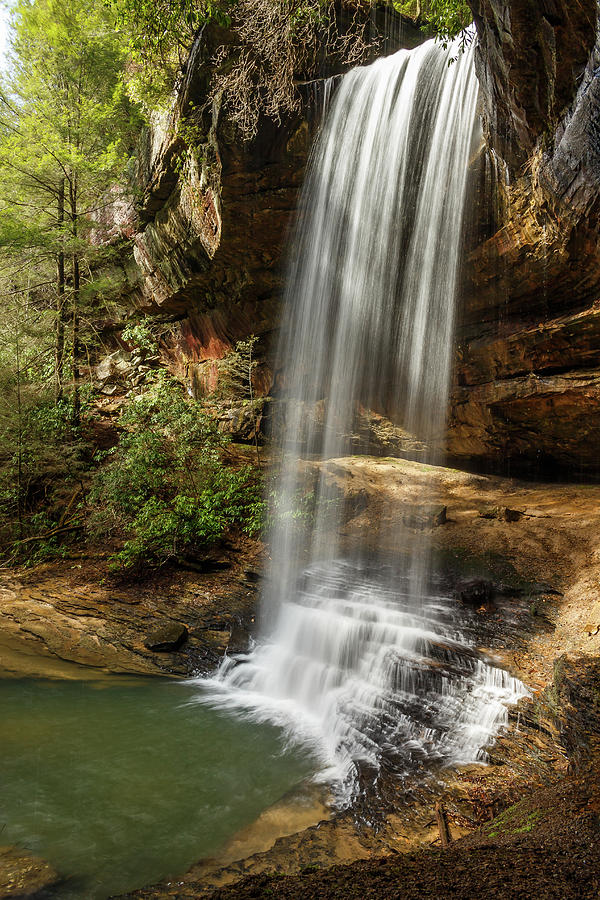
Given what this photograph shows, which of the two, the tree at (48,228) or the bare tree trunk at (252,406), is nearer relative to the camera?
the tree at (48,228)

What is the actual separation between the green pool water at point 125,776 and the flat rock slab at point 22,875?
8 cm

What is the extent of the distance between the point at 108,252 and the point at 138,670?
378 inches

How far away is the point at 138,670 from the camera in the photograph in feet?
20.1

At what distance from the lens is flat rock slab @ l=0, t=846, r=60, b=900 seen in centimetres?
272

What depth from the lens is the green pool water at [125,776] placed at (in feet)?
10.4

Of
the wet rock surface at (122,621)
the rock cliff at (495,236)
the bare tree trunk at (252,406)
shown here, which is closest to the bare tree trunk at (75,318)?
the rock cliff at (495,236)

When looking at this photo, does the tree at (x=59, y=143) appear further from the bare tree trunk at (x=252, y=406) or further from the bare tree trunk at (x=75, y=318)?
the bare tree trunk at (x=252, y=406)

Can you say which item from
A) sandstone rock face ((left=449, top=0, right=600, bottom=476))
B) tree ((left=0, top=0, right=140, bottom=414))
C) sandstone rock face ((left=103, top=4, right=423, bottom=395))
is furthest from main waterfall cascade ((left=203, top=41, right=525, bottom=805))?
tree ((left=0, top=0, right=140, bottom=414))

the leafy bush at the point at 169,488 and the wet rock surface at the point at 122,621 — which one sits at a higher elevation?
the leafy bush at the point at 169,488

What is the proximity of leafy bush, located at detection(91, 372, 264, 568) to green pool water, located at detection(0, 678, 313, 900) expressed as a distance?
2823 mm

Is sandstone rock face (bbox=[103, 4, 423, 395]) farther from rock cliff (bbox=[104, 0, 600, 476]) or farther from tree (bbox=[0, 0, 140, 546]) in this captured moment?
tree (bbox=[0, 0, 140, 546])

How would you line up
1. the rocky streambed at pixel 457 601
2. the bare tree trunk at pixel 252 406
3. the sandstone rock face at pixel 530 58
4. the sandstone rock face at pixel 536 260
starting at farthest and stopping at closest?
the bare tree trunk at pixel 252 406, the sandstone rock face at pixel 536 260, the sandstone rock face at pixel 530 58, the rocky streambed at pixel 457 601

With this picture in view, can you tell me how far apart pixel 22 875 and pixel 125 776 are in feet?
4.26

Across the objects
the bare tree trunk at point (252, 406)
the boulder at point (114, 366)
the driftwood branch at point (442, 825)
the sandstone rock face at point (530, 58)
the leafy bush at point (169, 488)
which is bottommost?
the driftwood branch at point (442, 825)
